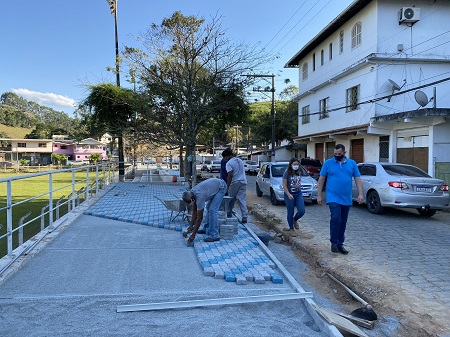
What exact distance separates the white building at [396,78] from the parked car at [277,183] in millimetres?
5323

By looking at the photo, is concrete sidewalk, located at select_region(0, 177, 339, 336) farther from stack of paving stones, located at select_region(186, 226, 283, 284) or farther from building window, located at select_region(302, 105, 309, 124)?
building window, located at select_region(302, 105, 309, 124)

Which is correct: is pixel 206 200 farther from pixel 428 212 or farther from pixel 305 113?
pixel 305 113

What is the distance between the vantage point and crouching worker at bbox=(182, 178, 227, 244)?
551 centimetres

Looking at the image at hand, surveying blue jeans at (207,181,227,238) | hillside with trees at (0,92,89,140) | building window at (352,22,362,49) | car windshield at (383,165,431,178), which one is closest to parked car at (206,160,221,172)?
building window at (352,22,362,49)

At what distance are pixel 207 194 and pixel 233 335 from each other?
9.13ft

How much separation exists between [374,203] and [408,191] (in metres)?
1.12

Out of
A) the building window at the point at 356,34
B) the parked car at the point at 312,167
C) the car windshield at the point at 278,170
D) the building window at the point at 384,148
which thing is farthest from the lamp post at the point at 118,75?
the building window at the point at 384,148

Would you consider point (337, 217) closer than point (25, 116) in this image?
Yes

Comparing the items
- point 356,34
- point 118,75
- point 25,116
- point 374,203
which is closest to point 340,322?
point 374,203

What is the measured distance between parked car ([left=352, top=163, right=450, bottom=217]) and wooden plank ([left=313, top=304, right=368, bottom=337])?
6.69 metres

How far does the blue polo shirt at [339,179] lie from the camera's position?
221 inches

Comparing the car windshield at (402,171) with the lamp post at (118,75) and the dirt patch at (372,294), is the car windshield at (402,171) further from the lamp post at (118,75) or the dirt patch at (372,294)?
the lamp post at (118,75)

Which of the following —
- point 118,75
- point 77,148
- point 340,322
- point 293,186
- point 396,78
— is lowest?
point 340,322

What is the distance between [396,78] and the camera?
56.1 feet
